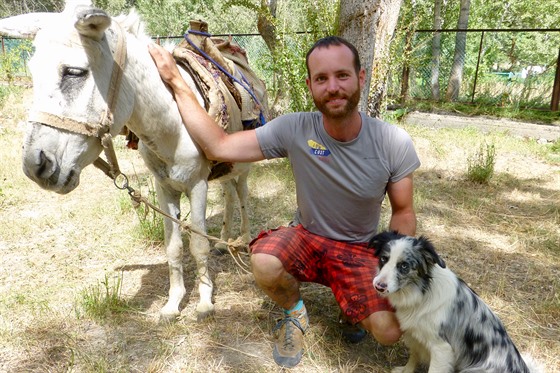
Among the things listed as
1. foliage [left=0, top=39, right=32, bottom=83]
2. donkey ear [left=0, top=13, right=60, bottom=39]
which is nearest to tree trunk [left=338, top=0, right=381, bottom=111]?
donkey ear [left=0, top=13, right=60, bottom=39]

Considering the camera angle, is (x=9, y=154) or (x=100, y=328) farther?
(x=9, y=154)

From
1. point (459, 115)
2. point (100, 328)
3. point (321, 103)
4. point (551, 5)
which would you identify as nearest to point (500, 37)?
point (459, 115)

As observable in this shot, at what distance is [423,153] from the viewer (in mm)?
6598

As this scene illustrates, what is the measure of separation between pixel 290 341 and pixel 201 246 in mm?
860

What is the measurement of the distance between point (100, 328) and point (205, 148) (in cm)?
143

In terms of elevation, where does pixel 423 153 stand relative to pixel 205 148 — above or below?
below

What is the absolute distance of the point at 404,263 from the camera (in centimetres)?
187

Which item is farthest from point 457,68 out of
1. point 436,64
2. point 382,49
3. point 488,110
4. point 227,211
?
point 227,211

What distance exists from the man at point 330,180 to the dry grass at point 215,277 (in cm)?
39

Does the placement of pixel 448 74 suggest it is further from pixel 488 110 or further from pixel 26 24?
pixel 26 24

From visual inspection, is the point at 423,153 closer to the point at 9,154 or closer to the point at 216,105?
the point at 216,105

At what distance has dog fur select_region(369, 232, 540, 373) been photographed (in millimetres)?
1881

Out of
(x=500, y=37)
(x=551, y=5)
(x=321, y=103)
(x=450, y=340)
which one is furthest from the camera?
(x=551, y=5)

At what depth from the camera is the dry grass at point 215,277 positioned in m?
2.36
